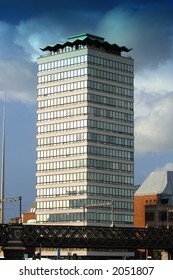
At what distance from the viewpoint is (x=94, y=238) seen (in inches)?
5792

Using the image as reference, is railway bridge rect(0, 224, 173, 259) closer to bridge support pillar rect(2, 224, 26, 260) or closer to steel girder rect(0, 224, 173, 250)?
steel girder rect(0, 224, 173, 250)

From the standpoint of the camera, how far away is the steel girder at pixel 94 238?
130000mm

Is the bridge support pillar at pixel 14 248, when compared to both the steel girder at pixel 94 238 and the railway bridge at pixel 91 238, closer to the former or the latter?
the railway bridge at pixel 91 238

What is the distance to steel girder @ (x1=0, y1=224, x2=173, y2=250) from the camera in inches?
5118

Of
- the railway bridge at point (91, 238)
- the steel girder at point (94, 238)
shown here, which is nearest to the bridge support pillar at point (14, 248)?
the railway bridge at point (91, 238)

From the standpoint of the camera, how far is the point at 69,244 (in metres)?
138

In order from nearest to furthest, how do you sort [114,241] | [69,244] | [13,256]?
[13,256] < [69,244] < [114,241]

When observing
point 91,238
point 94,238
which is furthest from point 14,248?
point 94,238

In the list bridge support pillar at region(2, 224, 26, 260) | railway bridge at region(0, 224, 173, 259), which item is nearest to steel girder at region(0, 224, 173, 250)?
railway bridge at region(0, 224, 173, 259)

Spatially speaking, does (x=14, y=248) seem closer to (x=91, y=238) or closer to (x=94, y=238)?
(x=91, y=238)
